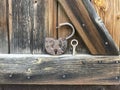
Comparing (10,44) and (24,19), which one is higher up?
(24,19)

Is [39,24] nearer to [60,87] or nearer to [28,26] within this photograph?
[28,26]

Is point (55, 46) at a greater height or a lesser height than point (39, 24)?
lesser

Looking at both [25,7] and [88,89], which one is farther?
[88,89]

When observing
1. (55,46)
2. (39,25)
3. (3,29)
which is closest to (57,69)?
(55,46)

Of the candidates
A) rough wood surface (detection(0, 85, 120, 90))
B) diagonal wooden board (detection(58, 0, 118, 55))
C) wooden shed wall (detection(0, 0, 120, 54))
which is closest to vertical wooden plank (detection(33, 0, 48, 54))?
wooden shed wall (detection(0, 0, 120, 54))

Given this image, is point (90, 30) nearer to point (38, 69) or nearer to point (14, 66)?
point (38, 69)

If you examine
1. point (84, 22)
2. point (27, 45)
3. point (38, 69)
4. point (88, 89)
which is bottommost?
point (88, 89)

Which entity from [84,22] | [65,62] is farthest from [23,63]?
[84,22]

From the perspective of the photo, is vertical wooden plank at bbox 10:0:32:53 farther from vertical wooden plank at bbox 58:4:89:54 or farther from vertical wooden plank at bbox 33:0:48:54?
vertical wooden plank at bbox 58:4:89:54
